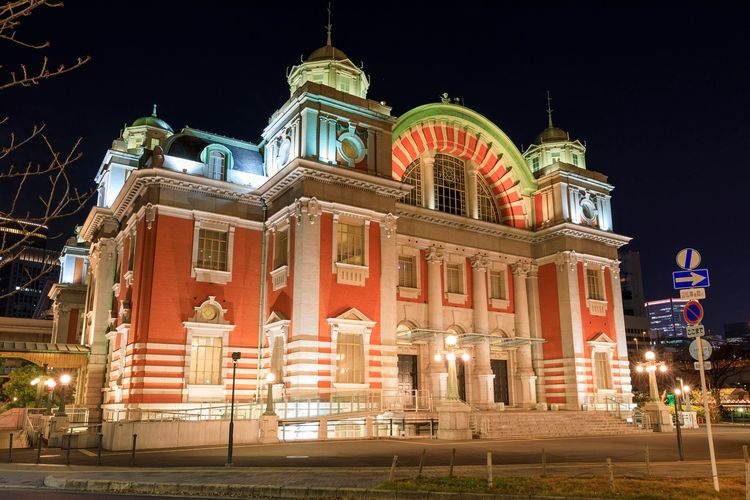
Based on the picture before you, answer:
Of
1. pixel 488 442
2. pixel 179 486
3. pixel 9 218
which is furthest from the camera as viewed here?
pixel 488 442

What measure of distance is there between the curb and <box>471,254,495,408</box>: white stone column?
23.6 metres

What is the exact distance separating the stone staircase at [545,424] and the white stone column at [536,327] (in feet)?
15.7

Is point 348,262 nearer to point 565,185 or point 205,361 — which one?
point 205,361

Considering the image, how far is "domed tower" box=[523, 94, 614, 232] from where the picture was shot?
128ft

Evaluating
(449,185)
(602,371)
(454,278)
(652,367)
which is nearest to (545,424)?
(652,367)

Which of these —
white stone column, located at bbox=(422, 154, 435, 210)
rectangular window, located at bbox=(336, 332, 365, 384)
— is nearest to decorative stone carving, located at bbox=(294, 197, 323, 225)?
rectangular window, located at bbox=(336, 332, 365, 384)

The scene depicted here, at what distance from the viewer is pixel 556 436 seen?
27.6m

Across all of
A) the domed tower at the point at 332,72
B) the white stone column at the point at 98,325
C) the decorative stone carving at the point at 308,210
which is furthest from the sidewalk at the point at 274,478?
the domed tower at the point at 332,72

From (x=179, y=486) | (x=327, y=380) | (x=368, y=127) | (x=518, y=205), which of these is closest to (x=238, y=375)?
(x=327, y=380)

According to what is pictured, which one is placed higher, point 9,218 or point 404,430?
point 9,218

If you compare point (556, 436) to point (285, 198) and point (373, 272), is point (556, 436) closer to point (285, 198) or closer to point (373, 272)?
point (373, 272)

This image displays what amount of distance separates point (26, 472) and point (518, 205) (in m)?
30.5

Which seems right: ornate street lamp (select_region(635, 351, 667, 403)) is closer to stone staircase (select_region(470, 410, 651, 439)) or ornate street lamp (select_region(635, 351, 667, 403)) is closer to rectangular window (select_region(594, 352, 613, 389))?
stone staircase (select_region(470, 410, 651, 439))

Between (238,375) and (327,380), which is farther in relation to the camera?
(238,375)
